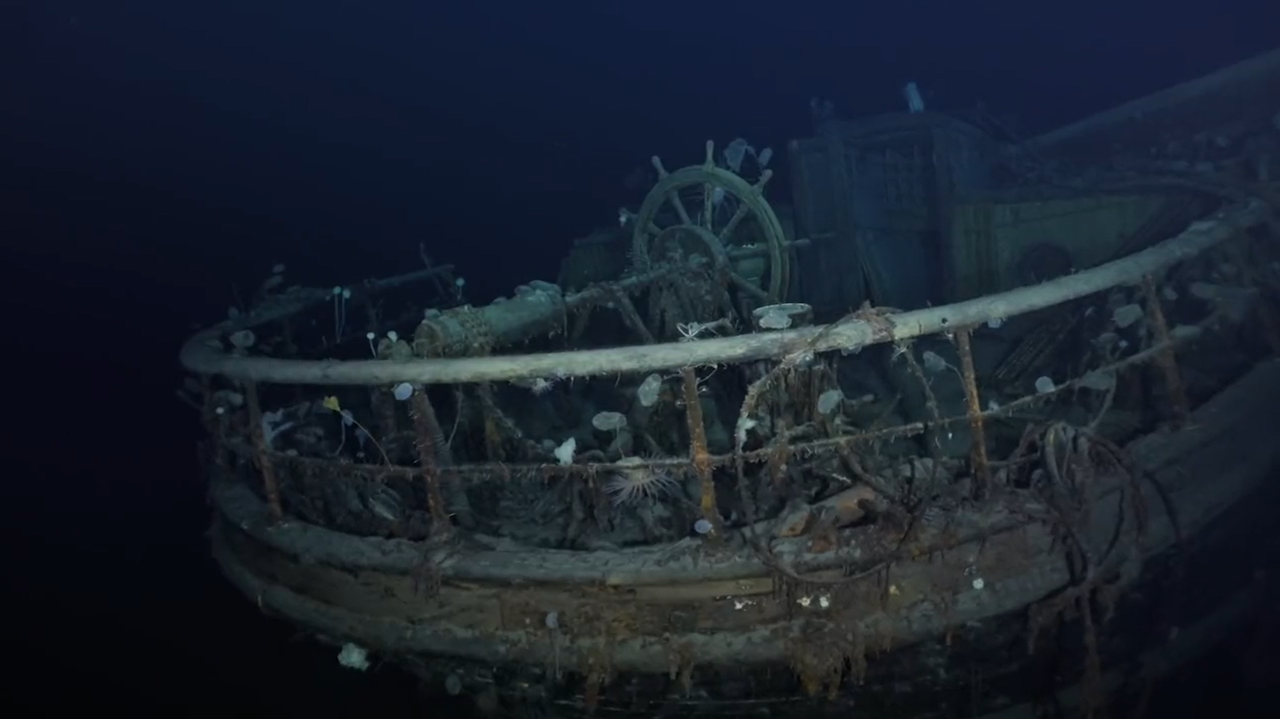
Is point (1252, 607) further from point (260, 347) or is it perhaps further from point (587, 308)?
point (260, 347)

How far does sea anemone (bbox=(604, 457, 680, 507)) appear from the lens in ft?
11.4

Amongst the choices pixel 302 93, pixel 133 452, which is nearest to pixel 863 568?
pixel 133 452

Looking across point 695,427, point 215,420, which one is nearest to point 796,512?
point 695,427

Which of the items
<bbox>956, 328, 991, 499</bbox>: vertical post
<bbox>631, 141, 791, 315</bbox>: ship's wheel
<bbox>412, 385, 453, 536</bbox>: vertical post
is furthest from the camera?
<bbox>631, 141, 791, 315</bbox>: ship's wheel

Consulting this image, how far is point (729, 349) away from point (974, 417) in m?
1.08

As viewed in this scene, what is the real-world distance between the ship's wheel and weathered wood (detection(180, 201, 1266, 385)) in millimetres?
3065

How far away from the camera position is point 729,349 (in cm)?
333

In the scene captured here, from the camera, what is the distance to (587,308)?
6.23m

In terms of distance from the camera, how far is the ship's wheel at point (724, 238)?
670 cm

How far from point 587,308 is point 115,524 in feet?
28.7

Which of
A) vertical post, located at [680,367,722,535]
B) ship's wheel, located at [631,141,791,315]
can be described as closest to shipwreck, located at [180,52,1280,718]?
vertical post, located at [680,367,722,535]

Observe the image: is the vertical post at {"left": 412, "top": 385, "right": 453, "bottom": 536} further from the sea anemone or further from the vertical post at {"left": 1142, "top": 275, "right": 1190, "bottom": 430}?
the vertical post at {"left": 1142, "top": 275, "right": 1190, "bottom": 430}

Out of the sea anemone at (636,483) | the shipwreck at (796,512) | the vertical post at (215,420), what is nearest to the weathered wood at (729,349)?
the shipwreck at (796,512)

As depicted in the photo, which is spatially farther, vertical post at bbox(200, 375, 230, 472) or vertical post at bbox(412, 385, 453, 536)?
vertical post at bbox(200, 375, 230, 472)
